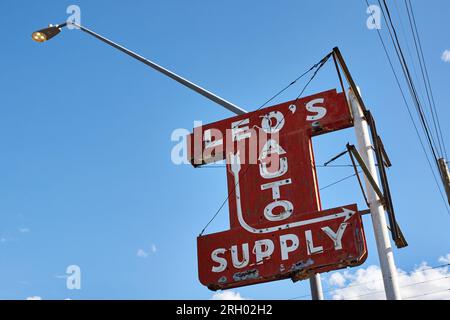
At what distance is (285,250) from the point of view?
312 inches

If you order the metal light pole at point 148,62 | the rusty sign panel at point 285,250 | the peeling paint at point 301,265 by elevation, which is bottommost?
the peeling paint at point 301,265

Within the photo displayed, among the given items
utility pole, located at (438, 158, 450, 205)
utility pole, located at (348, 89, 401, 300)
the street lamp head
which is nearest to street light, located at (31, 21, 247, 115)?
the street lamp head

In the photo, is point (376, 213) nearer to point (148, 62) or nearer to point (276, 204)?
point (276, 204)

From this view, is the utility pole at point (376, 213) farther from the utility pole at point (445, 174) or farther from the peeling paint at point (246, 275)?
the utility pole at point (445, 174)

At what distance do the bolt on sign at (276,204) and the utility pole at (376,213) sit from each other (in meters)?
0.20

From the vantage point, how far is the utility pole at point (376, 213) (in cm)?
673

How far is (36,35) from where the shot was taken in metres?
11.1

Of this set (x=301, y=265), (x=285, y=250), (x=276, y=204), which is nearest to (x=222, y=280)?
(x=285, y=250)

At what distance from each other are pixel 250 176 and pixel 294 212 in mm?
1057

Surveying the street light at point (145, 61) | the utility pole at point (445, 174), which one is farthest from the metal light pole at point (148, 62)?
the utility pole at point (445, 174)
